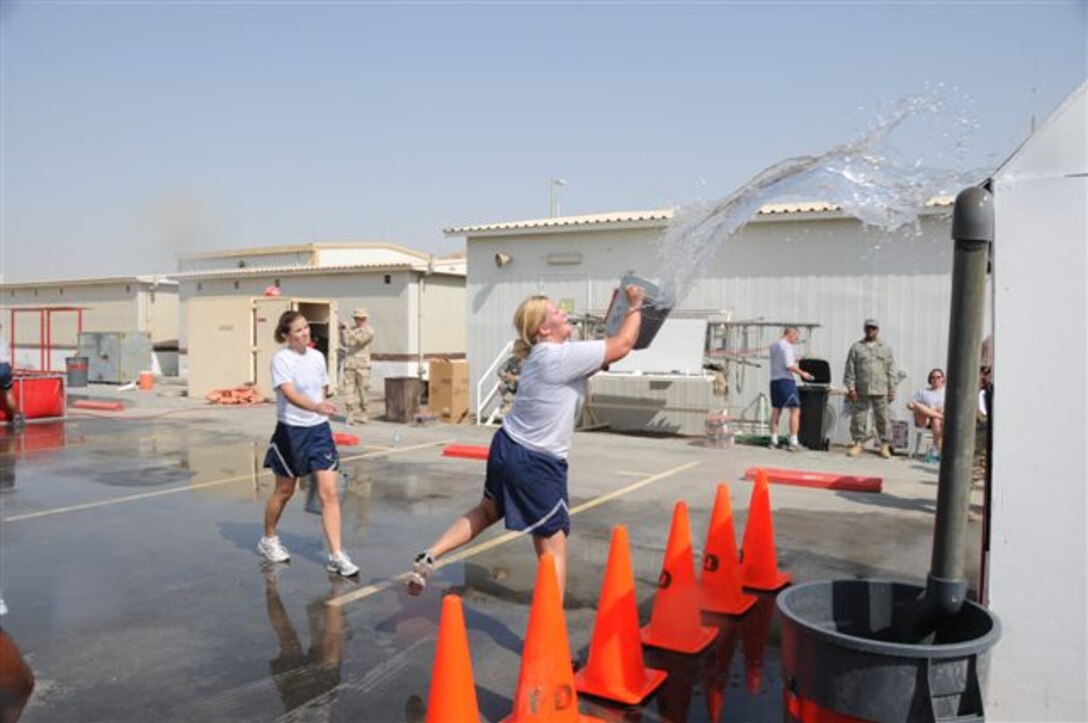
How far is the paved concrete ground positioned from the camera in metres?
4.31

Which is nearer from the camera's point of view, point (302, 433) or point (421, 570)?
point (421, 570)

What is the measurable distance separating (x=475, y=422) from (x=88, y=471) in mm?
7586

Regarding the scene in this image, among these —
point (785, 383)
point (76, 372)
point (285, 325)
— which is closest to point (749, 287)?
point (785, 383)

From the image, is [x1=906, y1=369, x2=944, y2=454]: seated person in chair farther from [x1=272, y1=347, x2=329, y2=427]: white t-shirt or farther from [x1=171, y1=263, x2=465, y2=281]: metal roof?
[x1=171, y1=263, x2=465, y2=281]: metal roof

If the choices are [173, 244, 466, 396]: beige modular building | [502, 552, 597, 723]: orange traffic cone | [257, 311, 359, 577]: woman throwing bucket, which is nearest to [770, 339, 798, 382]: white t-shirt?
[257, 311, 359, 577]: woman throwing bucket

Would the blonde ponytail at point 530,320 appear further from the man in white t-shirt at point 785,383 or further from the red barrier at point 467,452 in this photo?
the man in white t-shirt at point 785,383

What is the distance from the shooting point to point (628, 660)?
425cm

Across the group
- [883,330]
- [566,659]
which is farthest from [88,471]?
[883,330]

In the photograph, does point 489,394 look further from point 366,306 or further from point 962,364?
point 962,364

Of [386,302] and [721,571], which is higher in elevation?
[386,302]

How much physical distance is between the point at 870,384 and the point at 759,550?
7.44 m

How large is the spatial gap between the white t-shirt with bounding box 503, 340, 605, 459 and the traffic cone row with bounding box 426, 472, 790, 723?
60 centimetres

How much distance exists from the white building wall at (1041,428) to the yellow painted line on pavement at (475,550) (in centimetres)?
240

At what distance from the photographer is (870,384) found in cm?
1267
